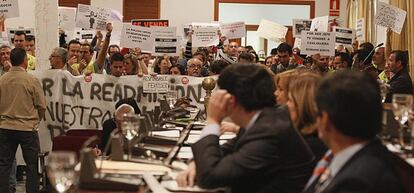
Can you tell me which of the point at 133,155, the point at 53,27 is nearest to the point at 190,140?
the point at 133,155

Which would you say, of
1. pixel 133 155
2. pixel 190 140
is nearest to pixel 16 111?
pixel 190 140

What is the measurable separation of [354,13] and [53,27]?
9942 millimetres

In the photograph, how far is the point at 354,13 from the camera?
56.3ft

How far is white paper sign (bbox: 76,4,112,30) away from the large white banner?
5.44ft

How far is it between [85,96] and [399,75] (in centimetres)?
352

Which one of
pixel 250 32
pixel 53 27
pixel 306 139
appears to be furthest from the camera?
pixel 250 32

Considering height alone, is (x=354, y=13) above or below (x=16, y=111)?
above

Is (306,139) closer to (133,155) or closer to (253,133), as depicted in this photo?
(253,133)

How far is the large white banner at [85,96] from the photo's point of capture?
336 inches

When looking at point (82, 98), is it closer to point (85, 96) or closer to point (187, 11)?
point (85, 96)

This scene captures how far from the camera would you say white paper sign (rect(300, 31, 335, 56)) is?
9383mm

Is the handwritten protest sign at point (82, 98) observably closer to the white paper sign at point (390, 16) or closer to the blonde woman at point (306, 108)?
the white paper sign at point (390, 16)

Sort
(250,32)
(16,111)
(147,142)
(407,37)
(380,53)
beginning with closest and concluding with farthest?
(147,142), (16,111), (380,53), (407,37), (250,32)

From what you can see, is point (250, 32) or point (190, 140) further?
point (250, 32)
